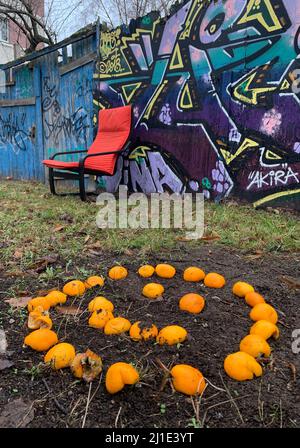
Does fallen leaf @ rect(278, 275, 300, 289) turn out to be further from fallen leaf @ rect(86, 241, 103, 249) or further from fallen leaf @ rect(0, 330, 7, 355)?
fallen leaf @ rect(0, 330, 7, 355)

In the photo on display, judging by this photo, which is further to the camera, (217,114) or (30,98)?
(30,98)

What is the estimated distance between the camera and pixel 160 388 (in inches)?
49.2

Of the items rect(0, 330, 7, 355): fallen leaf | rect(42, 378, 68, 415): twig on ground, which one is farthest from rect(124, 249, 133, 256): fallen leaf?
rect(42, 378, 68, 415): twig on ground

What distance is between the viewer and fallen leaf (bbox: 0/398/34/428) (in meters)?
1.13

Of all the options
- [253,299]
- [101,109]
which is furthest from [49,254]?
[101,109]

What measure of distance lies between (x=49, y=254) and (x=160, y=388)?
1.67m

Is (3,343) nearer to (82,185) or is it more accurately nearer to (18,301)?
(18,301)

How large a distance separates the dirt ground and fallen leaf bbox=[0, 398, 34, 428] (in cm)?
2

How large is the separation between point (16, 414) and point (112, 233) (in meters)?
2.18

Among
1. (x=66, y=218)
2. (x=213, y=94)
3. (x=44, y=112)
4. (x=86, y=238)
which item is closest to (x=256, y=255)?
(x=86, y=238)

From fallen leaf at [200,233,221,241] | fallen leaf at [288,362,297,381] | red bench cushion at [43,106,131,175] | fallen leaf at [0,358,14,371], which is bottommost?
fallen leaf at [0,358,14,371]

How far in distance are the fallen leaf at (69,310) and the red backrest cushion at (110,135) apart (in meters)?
3.64
